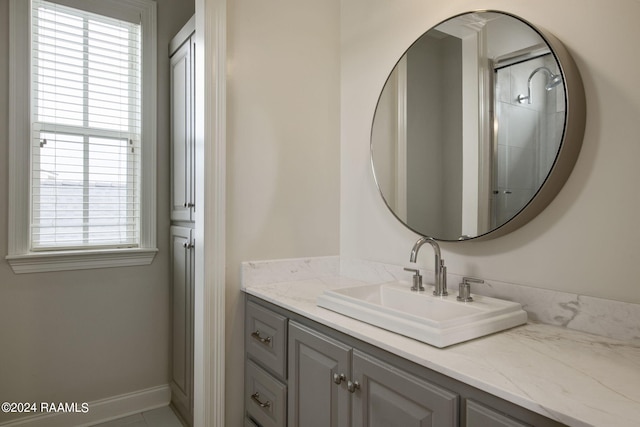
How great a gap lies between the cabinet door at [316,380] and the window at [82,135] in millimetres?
1448

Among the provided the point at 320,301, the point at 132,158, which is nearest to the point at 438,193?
the point at 320,301

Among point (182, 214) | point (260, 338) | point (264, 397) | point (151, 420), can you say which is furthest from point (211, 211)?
point (151, 420)

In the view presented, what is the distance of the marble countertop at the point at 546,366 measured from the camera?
0.69m

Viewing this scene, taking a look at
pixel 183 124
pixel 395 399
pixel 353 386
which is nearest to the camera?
pixel 395 399

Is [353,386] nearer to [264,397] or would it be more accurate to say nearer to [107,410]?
[264,397]

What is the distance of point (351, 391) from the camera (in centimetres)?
114

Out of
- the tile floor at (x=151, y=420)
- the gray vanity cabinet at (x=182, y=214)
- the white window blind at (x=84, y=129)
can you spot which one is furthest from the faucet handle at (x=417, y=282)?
the white window blind at (x=84, y=129)

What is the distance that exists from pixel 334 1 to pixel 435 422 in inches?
78.0

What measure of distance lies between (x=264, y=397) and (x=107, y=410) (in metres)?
1.32

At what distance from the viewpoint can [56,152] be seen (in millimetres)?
2174

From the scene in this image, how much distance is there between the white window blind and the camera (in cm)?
213

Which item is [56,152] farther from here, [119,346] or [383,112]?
[383,112]

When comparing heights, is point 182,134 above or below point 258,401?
above

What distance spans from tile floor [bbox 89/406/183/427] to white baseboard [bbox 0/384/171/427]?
0.04m
